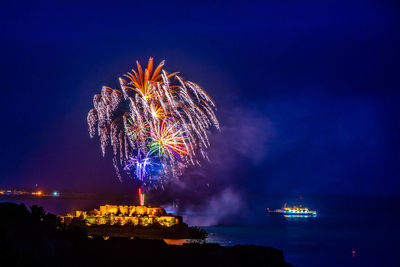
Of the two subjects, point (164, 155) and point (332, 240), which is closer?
point (164, 155)

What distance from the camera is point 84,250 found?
78.6 ft

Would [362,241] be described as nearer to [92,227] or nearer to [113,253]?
[92,227]

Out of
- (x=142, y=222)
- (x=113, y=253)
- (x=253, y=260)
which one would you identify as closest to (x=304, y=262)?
(x=142, y=222)

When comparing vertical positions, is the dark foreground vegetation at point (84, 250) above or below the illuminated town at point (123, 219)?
below

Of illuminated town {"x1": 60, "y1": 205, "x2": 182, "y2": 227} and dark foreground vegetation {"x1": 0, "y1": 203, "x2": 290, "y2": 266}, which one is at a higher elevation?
illuminated town {"x1": 60, "y1": 205, "x2": 182, "y2": 227}

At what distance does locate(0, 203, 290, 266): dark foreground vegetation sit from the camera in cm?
2016

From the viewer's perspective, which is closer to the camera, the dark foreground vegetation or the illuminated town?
the dark foreground vegetation

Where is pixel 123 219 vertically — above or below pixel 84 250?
above

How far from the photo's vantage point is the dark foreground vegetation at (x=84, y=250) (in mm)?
20156

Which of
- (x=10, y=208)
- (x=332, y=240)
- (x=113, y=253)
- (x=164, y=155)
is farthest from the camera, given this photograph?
(x=332, y=240)

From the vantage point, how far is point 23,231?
20531mm

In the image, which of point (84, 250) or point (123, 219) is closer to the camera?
point (84, 250)

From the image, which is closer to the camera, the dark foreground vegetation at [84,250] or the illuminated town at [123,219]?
the dark foreground vegetation at [84,250]

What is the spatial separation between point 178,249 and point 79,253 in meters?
6.66
